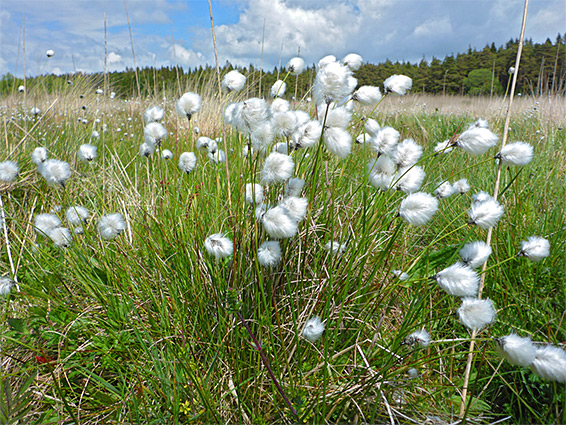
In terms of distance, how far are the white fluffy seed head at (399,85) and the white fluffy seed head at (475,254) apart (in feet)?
2.03

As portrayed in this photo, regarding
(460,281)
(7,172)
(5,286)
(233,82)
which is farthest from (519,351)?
(7,172)

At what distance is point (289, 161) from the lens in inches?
43.0

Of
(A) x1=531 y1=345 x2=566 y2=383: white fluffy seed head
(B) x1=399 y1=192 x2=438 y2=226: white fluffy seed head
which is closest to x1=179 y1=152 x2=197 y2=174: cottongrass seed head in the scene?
(B) x1=399 y1=192 x2=438 y2=226: white fluffy seed head

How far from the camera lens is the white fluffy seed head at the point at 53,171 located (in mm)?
1640

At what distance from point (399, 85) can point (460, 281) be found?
2.56ft

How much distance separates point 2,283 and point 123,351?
51 cm

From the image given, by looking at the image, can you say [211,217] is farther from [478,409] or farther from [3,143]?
[3,143]

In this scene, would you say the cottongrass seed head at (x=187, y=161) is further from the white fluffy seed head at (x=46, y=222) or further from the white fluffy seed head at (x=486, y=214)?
the white fluffy seed head at (x=486, y=214)

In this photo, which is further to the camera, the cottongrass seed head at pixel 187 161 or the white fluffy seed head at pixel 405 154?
the cottongrass seed head at pixel 187 161

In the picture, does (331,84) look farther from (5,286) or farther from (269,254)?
(5,286)

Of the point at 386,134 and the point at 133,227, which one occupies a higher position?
the point at 386,134

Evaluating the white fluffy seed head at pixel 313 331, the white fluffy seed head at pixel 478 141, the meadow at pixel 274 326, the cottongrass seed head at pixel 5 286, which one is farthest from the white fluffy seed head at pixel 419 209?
the cottongrass seed head at pixel 5 286

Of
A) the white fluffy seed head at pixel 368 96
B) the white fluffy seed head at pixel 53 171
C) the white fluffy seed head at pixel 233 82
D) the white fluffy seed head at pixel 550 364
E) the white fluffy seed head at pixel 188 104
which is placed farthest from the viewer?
the white fluffy seed head at pixel 53 171

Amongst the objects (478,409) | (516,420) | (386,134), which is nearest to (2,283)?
(386,134)
